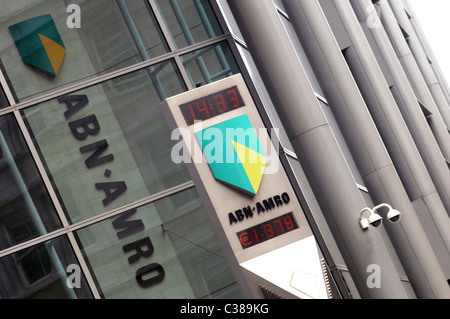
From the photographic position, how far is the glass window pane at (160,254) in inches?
511

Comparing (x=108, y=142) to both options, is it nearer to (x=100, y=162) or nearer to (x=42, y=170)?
(x=100, y=162)

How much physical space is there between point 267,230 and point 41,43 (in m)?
5.91

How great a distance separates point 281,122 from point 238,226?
554 cm

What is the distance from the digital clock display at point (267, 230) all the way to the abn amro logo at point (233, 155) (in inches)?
16.3

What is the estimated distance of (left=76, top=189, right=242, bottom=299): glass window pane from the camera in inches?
511

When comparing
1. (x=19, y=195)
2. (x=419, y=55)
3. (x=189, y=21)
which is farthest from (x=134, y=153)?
(x=419, y=55)

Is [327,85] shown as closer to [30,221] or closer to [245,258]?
[30,221]

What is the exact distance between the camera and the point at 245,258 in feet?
31.0

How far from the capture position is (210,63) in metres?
14.0

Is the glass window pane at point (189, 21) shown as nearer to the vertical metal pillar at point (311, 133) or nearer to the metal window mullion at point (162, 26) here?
the metal window mullion at point (162, 26)

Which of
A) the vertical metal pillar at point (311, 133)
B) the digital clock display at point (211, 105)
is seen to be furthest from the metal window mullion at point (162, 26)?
the digital clock display at point (211, 105)

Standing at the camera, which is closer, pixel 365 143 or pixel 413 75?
pixel 365 143

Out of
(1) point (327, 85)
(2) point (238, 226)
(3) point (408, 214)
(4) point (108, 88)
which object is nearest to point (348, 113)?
(1) point (327, 85)

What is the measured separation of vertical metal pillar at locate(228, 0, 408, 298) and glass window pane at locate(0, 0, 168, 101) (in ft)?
5.77
